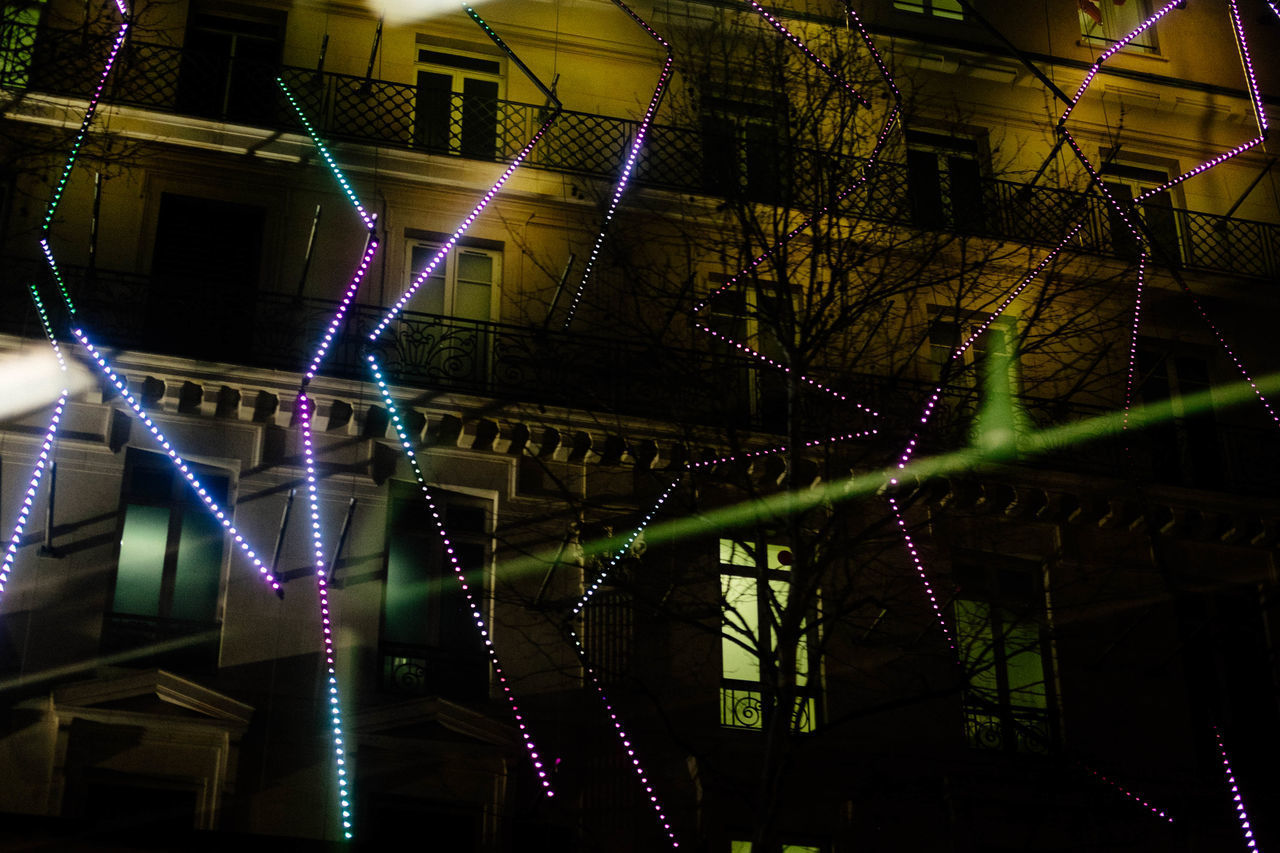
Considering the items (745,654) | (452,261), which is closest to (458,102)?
(452,261)

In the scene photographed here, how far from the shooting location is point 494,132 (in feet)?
60.6

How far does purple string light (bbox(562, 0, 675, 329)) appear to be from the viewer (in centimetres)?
1731

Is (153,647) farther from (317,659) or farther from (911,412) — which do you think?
(911,412)

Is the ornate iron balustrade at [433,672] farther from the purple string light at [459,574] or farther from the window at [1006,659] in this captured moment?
the window at [1006,659]

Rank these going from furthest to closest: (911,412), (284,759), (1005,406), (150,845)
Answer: (1005,406) → (911,412) → (284,759) → (150,845)

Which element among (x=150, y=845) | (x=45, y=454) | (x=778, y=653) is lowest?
(x=150, y=845)

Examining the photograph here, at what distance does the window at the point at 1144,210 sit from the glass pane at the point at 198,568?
10.9 m

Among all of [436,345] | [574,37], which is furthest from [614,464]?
[574,37]

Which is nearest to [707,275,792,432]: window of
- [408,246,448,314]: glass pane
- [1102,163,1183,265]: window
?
[408,246,448,314]: glass pane

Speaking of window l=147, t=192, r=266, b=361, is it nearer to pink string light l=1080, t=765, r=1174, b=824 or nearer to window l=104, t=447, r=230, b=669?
window l=104, t=447, r=230, b=669

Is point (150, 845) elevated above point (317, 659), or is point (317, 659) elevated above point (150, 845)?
point (317, 659)

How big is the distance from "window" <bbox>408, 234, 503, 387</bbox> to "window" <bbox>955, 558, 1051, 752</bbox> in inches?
216

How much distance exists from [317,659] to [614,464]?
359 cm

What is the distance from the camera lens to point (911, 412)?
51.4 ft
